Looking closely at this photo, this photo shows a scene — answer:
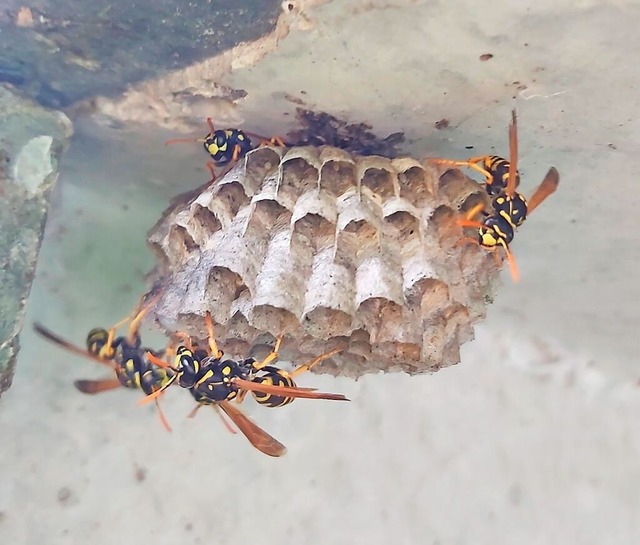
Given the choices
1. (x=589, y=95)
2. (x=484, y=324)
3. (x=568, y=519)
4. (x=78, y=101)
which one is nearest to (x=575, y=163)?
(x=589, y=95)

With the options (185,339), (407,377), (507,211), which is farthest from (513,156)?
(407,377)

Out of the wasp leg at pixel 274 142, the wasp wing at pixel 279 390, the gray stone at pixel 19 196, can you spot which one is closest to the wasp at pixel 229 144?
Answer: the wasp leg at pixel 274 142

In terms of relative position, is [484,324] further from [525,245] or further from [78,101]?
[78,101]

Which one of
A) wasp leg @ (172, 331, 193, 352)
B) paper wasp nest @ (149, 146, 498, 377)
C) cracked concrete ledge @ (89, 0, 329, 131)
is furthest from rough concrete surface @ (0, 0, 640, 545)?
wasp leg @ (172, 331, 193, 352)

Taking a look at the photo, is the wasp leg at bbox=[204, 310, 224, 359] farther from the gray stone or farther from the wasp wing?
the gray stone

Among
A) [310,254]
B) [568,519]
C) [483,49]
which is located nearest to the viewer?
[483,49]

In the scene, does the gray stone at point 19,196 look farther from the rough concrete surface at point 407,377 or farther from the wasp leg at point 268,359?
the wasp leg at point 268,359
